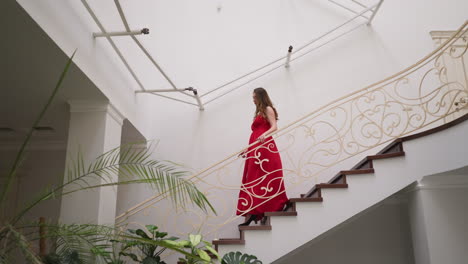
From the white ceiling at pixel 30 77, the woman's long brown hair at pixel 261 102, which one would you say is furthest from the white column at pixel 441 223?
the white ceiling at pixel 30 77

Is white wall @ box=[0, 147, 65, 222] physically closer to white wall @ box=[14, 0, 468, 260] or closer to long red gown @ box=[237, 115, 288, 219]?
white wall @ box=[14, 0, 468, 260]

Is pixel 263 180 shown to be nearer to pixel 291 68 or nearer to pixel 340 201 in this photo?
pixel 340 201

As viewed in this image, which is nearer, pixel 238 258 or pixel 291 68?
pixel 238 258

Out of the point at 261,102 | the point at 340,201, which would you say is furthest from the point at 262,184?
the point at 261,102

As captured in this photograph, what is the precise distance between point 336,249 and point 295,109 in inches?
77.5

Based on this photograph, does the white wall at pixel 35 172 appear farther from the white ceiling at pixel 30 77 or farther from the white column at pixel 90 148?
the white column at pixel 90 148

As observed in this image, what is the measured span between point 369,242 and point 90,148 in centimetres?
367

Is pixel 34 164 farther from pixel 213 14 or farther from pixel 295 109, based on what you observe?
pixel 295 109

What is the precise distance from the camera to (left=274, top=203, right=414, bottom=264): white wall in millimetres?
5227

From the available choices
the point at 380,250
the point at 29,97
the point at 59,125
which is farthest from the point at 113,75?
the point at 380,250

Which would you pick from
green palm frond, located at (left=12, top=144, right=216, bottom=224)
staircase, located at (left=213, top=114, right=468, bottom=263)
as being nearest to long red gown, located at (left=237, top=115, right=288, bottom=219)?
staircase, located at (left=213, top=114, right=468, bottom=263)

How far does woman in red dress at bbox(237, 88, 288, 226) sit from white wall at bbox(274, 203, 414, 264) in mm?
1315

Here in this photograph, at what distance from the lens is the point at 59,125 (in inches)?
200

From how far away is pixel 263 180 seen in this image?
14.0 feet
